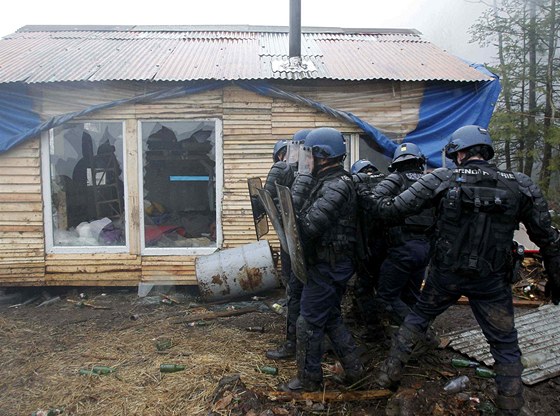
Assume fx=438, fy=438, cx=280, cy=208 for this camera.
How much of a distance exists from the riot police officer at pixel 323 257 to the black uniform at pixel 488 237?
46cm

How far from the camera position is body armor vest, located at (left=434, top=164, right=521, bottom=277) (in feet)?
10.7

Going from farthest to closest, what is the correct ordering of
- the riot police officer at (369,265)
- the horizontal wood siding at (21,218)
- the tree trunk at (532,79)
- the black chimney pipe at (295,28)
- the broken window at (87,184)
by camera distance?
the tree trunk at (532,79), the black chimney pipe at (295,28), the broken window at (87,184), the horizontal wood siding at (21,218), the riot police officer at (369,265)

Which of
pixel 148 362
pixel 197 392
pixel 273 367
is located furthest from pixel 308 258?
pixel 148 362

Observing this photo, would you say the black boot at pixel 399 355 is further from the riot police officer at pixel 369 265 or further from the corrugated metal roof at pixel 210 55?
the corrugated metal roof at pixel 210 55

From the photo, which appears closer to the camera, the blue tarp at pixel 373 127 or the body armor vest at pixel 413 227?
the body armor vest at pixel 413 227

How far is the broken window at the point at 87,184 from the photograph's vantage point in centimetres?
690

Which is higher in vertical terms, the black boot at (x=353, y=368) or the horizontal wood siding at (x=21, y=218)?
the horizontal wood siding at (x=21, y=218)

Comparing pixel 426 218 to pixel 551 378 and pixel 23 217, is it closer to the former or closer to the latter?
pixel 551 378

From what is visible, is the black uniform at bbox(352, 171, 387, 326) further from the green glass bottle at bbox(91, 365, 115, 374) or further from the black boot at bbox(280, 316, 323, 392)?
the green glass bottle at bbox(91, 365, 115, 374)

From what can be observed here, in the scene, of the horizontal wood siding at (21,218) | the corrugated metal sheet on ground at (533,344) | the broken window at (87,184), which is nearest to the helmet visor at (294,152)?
the corrugated metal sheet on ground at (533,344)

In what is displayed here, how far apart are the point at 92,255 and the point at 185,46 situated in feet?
13.6

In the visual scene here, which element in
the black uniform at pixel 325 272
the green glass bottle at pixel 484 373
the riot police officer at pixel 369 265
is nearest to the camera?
the black uniform at pixel 325 272

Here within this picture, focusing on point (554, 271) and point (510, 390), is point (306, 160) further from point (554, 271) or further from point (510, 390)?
point (510, 390)

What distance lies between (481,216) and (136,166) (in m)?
5.07
